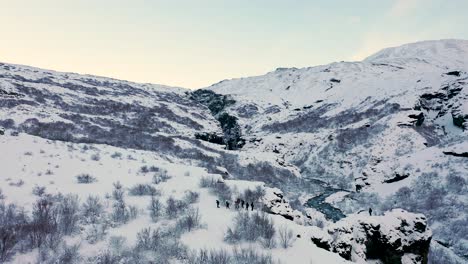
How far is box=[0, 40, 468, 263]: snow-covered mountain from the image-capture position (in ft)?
40.7

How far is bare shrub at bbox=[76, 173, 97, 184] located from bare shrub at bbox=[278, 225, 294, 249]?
8884 millimetres

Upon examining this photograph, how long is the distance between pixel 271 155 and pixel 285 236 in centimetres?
3978

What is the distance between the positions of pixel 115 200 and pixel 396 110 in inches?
2150

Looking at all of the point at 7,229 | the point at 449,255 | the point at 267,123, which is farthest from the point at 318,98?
the point at 7,229

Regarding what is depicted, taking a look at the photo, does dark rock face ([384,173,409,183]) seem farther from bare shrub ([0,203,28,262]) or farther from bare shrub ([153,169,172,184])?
bare shrub ([0,203,28,262])

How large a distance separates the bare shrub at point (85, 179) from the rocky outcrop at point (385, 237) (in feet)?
32.6

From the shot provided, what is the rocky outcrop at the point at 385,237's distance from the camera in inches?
515

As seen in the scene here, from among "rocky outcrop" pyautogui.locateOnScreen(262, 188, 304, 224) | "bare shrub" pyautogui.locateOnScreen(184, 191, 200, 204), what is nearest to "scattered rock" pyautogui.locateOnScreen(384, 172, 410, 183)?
"rocky outcrop" pyautogui.locateOnScreen(262, 188, 304, 224)

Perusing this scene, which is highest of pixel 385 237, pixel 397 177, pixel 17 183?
pixel 17 183

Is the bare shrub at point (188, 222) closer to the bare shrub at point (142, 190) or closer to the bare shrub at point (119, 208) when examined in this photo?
the bare shrub at point (119, 208)

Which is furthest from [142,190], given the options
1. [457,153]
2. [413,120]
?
[413,120]

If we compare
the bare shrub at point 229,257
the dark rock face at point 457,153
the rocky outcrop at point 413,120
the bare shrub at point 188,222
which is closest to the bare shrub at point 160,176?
the bare shrub at point 188,222

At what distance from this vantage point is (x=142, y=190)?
579 inches

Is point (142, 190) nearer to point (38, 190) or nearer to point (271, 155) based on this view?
point (38, 190)
